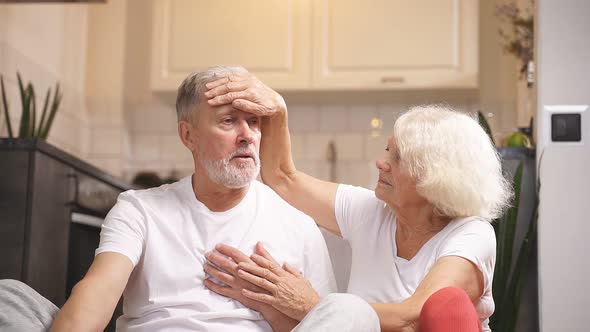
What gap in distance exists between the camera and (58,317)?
1.72 meters

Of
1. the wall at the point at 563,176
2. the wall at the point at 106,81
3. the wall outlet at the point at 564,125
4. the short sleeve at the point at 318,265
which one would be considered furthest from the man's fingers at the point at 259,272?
the wall at the point at 106,81

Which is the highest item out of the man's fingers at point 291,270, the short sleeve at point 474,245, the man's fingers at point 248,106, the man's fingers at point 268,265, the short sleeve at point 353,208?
the man's fingers at point 248,106

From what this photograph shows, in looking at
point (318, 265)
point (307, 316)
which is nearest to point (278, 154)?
point (318, 265)

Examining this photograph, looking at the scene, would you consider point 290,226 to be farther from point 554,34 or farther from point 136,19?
point 136,19

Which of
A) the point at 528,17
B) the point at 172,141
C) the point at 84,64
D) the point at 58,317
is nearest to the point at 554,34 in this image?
the point at 528,17

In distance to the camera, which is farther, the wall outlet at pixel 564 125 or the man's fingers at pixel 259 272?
the wall outlet at pixel 564 125

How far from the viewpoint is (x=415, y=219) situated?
206cm

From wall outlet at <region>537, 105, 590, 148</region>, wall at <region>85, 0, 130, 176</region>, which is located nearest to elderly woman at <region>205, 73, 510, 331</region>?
wall outlet at <region>537, 105, 590, 148</region>

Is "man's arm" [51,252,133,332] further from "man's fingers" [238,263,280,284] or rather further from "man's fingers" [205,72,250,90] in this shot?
"man's fingers" [205,72,250,90]

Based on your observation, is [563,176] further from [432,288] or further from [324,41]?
[324,41]

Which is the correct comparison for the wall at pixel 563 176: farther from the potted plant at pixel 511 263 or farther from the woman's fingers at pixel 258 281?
the woman's fingers at pixel 258 281

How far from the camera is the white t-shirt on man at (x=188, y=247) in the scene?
1938 mm

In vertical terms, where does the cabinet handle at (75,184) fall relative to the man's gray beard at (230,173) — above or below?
below

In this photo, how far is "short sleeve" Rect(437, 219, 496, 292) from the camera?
185 cm
